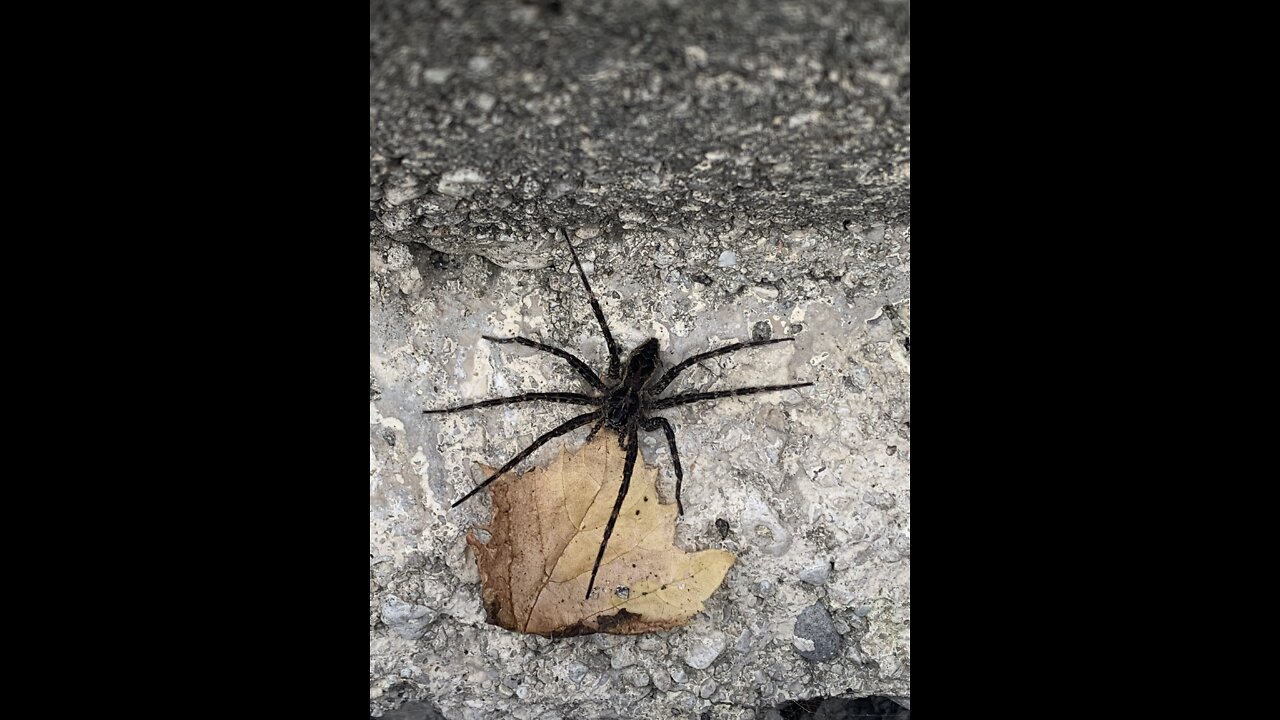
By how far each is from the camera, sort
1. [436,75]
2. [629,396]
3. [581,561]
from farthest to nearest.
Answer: [629,396]
[581,561]
[436,75]

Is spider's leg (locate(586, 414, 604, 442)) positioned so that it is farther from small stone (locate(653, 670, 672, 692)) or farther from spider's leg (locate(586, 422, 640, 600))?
small stone (locate(653, 670, 672, 692))

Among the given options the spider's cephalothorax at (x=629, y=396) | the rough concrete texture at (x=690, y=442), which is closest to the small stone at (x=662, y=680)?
the rough concrete texture at (x=690, y=442)

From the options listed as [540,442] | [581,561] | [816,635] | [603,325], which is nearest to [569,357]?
[603,325]

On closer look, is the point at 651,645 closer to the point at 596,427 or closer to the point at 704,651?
the point at 704,651

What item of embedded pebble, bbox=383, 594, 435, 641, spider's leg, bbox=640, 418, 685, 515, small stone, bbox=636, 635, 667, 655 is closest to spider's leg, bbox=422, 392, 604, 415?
spider's leg, bbox=640, 418, 685, 515

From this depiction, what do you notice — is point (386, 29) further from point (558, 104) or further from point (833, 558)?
point (833, 558)

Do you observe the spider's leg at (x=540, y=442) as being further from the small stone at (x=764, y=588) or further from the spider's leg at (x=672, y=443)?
the small stone at (x=764, y=588)
